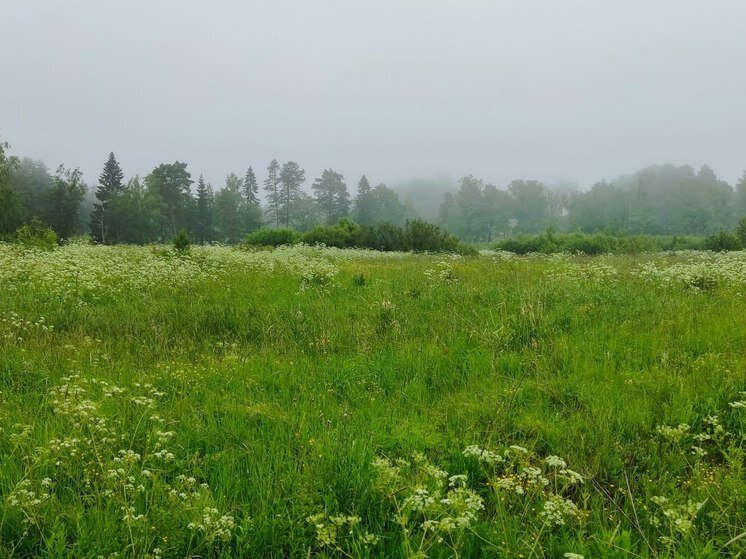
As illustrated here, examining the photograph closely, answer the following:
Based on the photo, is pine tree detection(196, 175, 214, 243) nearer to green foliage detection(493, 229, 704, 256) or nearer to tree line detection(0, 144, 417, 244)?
tree line detection(0, 144, 417, 244)

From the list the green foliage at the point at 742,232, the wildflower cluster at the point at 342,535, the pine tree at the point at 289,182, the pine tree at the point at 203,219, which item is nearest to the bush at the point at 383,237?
the green foliage at the point at 742,232

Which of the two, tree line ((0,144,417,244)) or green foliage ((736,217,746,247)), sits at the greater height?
tree line ((0,144,417,244))

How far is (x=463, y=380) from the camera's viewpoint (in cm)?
423

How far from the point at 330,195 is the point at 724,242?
92.7 meters

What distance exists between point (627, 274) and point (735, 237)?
84.6 ft

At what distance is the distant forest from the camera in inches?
2592

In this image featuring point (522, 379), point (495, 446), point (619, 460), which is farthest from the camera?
point (522, 379)

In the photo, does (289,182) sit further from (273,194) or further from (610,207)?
(610,207)

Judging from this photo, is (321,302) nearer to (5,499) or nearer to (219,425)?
(219,425)

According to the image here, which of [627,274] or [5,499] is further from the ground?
[627,274]

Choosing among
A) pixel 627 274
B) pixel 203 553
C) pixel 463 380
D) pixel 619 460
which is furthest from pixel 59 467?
pixel 627 274

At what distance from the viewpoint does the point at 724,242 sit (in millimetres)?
28391

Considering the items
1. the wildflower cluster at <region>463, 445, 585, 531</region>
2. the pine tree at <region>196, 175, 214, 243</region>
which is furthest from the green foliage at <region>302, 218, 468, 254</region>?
the pine tree at <region>196, 175, 214, 243</region>

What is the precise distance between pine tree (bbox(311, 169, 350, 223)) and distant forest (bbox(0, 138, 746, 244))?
29cm
